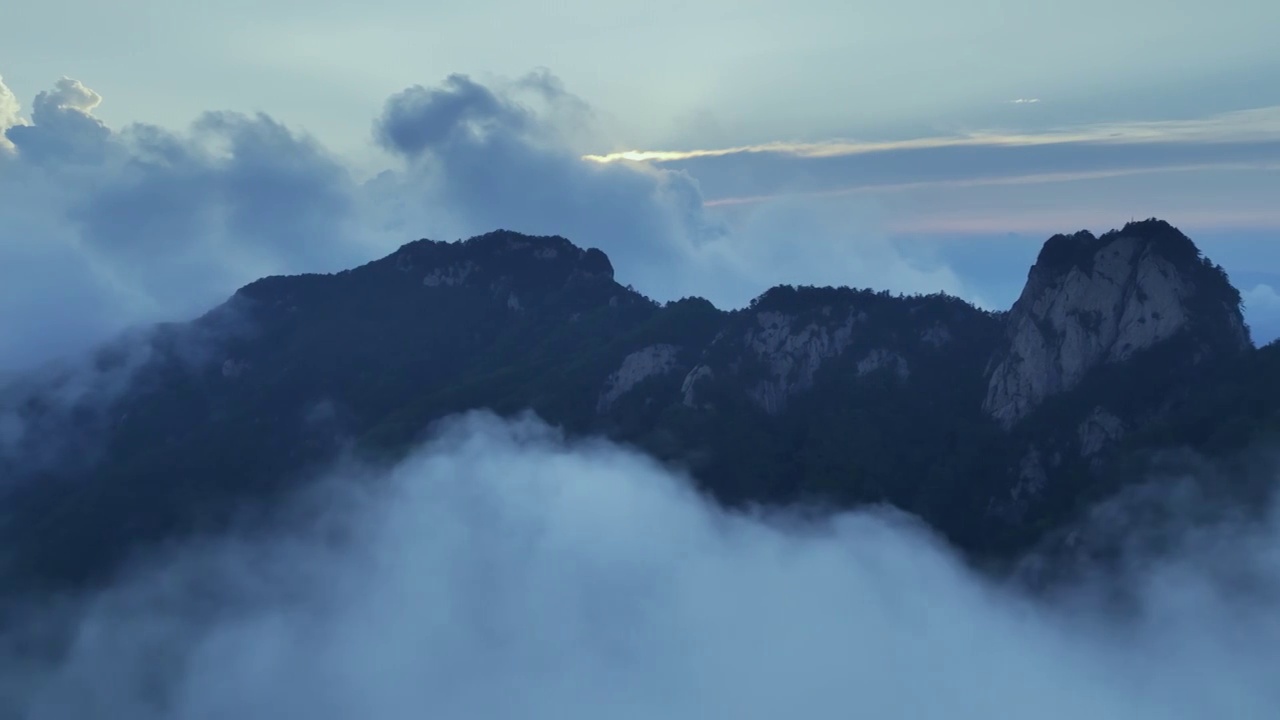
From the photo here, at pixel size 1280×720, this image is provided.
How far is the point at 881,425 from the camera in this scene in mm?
173000

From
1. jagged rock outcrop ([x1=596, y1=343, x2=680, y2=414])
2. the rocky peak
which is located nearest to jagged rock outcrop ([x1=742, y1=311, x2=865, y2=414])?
jagged rock outcrop ([x1=596, y1=343, x2=680, y2=414])

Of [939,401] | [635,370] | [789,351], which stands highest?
[789,351]

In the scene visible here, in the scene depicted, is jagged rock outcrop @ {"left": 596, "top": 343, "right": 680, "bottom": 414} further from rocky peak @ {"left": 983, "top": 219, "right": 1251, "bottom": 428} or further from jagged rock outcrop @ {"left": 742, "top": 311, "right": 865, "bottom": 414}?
rocky peak @ {"left": 983, "top": 219, "right": 1251, "bottom": 428}

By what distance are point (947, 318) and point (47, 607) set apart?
135626 millimetres

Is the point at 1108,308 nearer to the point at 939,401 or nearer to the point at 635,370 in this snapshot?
the point at 939,401

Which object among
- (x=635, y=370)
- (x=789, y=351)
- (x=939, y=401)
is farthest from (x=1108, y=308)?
(x=635, y=370)

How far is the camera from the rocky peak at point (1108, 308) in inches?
6132

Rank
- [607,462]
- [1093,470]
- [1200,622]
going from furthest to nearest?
1. [607,462]
2. [1093,470]
3. [1200,622]

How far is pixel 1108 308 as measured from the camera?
159250mm

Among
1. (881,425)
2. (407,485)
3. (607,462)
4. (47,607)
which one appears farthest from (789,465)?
(47,607)

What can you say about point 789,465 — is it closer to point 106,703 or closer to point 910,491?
point 910,491

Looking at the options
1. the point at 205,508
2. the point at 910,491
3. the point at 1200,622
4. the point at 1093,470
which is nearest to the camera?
the point at 1200,622

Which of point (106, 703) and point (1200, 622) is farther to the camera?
point (106, 703)

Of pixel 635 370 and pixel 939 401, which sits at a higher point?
pixel 635 370
